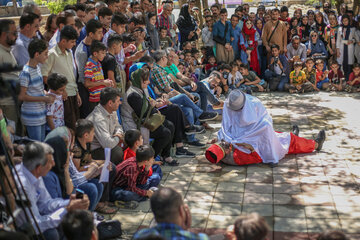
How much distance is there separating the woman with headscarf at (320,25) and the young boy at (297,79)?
1.63 meters

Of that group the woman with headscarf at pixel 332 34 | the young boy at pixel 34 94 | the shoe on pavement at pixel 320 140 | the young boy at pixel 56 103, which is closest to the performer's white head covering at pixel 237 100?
the shoe on pavement at pixel 320 140

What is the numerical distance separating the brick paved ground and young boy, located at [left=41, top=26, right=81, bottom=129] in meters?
1.70

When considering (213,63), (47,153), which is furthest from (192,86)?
(47,153)

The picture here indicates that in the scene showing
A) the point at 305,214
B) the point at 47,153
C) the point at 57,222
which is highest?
the point at 47,153

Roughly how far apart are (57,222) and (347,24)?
10.2m

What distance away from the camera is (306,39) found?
13453 mm

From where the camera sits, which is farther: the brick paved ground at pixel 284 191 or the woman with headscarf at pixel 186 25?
the woman with headscarf at pixel 186 25

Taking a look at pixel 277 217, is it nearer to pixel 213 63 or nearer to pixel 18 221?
pixel 18 221

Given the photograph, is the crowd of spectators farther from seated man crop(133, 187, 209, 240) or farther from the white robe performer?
the white robe performer

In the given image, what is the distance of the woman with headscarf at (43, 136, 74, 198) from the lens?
16.2 ft

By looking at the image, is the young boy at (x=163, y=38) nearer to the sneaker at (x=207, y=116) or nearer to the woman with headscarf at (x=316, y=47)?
the sneaker at (x=207, y=116)

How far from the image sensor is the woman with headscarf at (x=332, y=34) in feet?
41.6

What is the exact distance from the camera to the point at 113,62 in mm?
7293

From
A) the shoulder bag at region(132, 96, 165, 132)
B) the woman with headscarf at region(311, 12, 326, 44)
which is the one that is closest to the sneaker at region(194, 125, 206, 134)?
the shoulder bag at region(132, 96, 165, 132)
